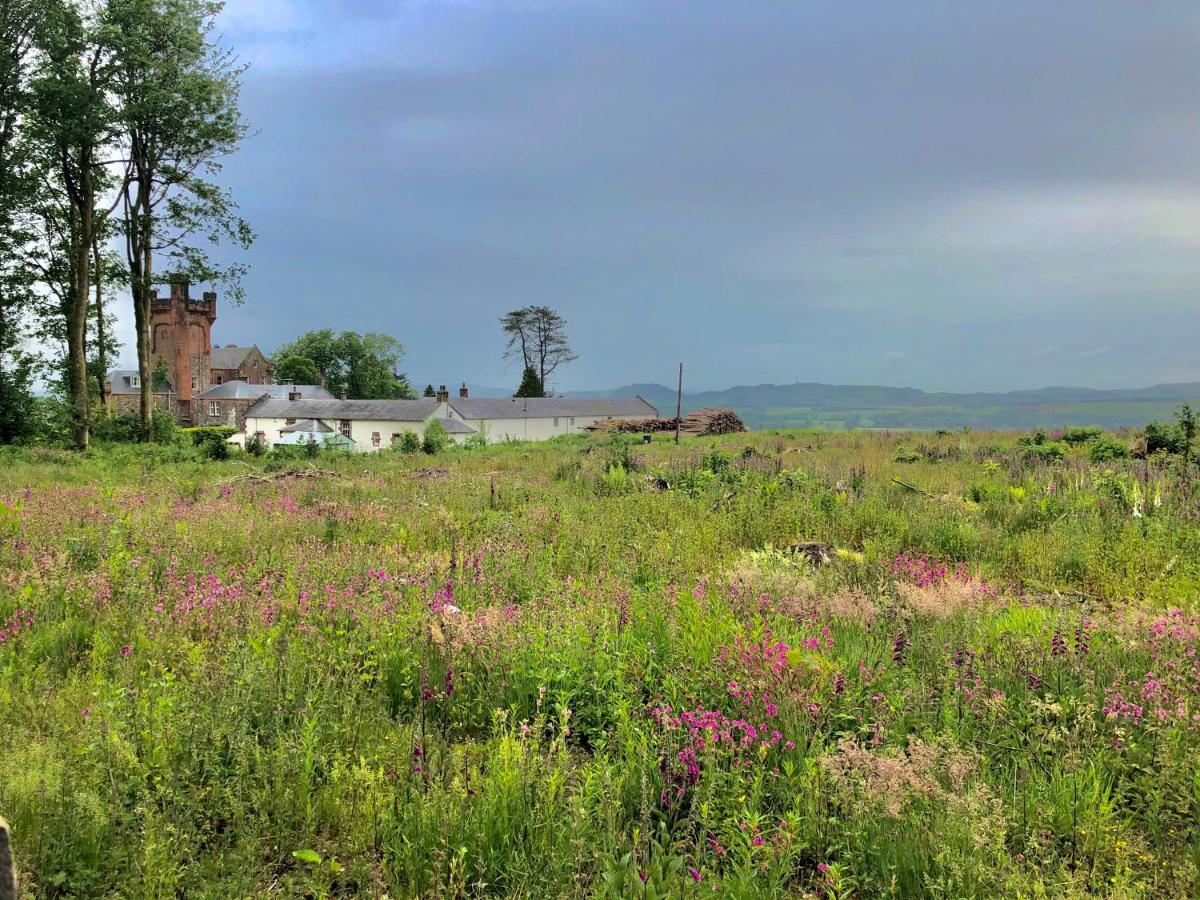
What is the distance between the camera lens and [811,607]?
17.4 ft

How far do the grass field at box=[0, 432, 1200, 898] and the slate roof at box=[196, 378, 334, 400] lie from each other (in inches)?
3582

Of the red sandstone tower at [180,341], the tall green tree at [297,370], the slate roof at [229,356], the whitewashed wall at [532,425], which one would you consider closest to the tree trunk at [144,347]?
the whitewashed wall at [532,425]

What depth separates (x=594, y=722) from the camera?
12.9 feet

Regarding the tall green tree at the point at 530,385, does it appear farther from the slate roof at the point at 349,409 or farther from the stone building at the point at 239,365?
the stone building at the point at 239,365

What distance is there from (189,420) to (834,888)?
332ft

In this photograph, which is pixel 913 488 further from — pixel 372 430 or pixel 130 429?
pixel 372 430

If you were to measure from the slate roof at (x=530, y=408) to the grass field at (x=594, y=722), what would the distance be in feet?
245

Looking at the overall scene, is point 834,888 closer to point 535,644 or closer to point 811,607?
point 535,644

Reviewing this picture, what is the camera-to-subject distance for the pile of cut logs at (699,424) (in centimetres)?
5600

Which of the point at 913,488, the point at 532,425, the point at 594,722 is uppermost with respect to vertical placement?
the point at 532,425

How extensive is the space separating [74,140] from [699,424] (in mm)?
43752

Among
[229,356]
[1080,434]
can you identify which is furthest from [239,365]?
[1080,434]

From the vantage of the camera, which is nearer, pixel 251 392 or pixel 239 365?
pixel 251 392

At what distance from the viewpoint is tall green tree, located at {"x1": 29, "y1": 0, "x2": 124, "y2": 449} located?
24188 millimetres
